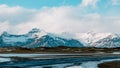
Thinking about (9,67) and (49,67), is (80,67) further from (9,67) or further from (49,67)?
(9,67)

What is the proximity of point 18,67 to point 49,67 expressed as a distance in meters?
6.86

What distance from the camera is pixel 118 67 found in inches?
3012

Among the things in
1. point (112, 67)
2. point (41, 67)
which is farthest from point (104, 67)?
point (41, 67)

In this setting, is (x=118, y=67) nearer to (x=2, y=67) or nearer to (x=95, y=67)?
(x=95, y=67)

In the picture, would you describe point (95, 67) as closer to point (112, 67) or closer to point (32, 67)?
point (112, 67)

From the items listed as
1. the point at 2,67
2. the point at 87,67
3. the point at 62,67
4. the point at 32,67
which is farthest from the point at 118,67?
the point at 2,67

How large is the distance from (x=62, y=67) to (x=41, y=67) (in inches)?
183

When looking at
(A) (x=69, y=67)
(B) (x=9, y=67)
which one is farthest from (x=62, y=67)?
(B) (x=9, y=67)

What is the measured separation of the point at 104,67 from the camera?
7912 centimetres

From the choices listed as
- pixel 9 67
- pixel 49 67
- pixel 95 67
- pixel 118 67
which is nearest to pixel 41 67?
pixel 49 67

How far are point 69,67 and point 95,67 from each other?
5.71 meters

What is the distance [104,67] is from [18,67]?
18.9 meters

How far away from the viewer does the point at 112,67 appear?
77.5 metres

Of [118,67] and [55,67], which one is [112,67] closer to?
[118,67]
